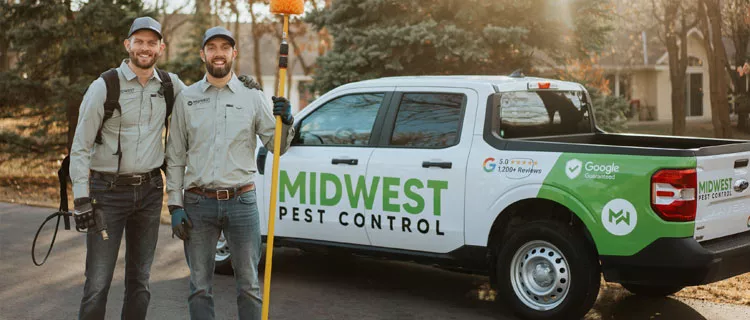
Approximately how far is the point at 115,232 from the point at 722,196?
396cm

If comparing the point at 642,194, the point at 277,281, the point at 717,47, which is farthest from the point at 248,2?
the point at 642,194

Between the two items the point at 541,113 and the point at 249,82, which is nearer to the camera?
the point at 249,82

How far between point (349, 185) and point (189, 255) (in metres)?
2.53

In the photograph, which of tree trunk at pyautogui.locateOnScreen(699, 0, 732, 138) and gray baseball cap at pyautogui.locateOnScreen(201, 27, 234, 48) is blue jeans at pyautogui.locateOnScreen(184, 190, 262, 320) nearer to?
gray baseball cap at pyautogui.locateOnScreen(201, 27, 234, 48)

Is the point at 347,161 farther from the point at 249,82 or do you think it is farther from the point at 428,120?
the point at 249,82

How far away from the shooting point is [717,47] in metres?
15.8

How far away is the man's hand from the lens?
5.10 m

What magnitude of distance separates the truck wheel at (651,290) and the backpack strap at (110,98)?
4343mm

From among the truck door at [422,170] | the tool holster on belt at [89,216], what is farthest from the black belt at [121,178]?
the truck door at [422,170]

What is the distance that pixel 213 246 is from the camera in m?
5.27

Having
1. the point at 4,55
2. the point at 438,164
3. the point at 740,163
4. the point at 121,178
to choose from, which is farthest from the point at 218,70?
the point at 4,55

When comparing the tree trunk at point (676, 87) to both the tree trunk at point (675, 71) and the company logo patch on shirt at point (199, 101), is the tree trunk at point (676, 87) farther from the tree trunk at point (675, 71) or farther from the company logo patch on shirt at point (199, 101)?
the company logo patch on shirt at point (199, 101)

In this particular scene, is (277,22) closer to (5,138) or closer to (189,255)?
(5,138)

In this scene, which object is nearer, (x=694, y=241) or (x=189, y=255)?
(x=189, y=255)
